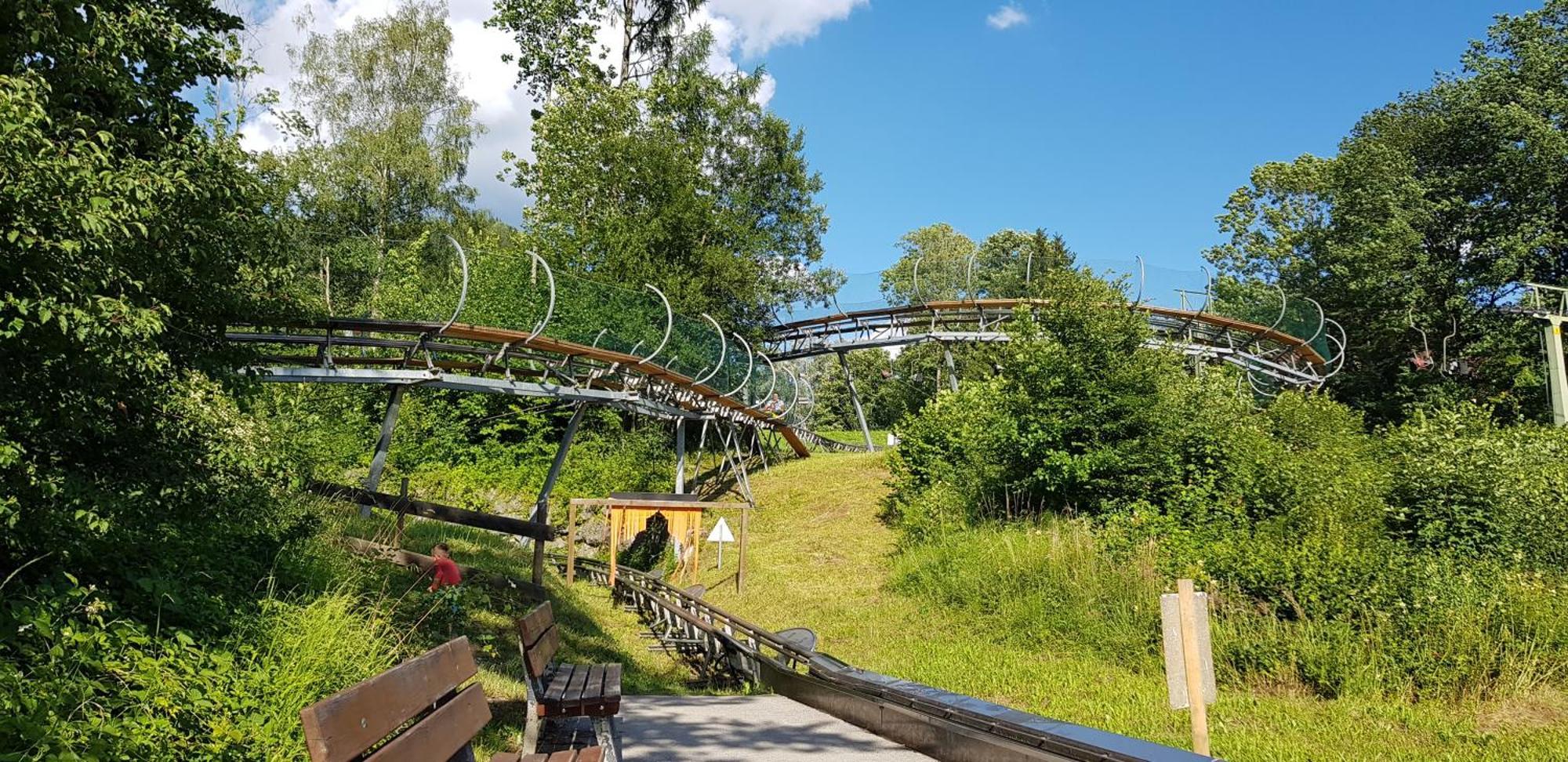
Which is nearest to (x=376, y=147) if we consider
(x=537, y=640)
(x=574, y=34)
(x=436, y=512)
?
(x=574, y=34)

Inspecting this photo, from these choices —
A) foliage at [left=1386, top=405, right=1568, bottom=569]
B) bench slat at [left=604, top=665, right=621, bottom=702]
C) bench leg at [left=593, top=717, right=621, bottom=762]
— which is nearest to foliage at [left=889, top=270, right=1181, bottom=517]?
foliage at [left=1386, top=405, right=1568, bottom=569]

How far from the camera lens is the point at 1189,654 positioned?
526cm

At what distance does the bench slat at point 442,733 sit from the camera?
114 inches

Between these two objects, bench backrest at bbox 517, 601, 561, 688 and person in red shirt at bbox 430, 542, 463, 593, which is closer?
bench backrest at bbox 517, 601, 561, 688

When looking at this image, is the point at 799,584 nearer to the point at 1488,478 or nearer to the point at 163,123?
the point at 1488,478

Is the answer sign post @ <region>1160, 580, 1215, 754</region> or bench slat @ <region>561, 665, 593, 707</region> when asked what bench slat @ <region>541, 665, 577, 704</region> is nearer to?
bench slat @ <region>561, 665, 593, 707</region>

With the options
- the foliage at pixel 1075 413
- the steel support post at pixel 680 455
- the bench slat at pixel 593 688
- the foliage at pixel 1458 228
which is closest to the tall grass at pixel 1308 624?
the foliage at pixel 1075 413

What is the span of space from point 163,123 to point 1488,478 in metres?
13.0

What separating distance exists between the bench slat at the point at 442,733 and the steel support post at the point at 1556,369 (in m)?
25.0

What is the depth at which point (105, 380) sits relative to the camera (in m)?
4.52

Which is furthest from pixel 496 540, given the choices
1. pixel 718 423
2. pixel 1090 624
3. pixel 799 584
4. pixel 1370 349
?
pixel 1370 349

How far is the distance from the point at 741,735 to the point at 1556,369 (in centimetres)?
2355

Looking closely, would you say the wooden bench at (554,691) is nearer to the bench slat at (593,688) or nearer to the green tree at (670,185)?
the bench slat at (593,688)

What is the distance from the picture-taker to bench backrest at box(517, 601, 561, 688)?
4836 mm
